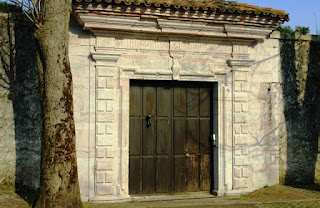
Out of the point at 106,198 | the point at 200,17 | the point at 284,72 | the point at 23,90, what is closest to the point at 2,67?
the point at 23,90

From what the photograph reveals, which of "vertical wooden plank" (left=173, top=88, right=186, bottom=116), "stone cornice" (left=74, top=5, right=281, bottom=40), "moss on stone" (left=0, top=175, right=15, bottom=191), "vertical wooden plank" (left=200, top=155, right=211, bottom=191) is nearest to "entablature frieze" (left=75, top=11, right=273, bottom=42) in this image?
"stone cornice" (left=74, top=5, right=281, bottom=40)

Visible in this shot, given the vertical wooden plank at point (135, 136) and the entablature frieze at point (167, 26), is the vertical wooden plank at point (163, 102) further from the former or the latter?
the entablature frieze at point (167, 26)

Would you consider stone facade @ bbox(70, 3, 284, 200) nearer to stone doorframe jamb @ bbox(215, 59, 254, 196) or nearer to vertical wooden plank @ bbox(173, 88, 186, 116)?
stone doorframe jamb @ bbox(215, 59, 254, 196)

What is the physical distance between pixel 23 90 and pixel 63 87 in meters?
1.74

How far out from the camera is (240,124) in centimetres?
761

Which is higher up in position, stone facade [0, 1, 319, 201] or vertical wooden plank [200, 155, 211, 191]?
stone facade [0, 1, 319, 201]

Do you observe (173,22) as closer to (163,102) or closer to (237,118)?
(163,102)

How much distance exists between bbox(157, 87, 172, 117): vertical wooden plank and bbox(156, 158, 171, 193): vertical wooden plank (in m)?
0.92

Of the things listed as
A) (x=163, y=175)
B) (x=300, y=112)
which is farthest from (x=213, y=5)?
(x=163, y=175)

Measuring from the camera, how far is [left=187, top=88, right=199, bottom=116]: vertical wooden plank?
7.57m

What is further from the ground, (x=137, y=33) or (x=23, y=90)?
(x=137, y=33)

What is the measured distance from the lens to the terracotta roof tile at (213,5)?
6621 mm

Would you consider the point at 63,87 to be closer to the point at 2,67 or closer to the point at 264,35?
the point at 2,67

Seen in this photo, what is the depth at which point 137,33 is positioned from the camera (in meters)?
7.10
